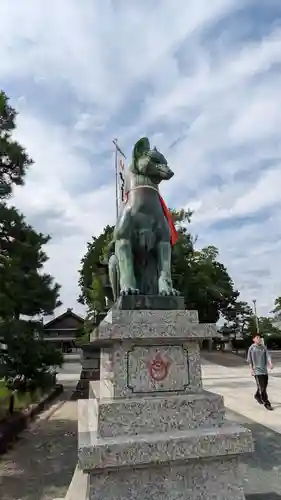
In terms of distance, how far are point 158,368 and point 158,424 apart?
1.26 feet

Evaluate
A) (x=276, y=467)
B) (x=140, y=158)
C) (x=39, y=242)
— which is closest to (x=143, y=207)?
(x=140, y=158)

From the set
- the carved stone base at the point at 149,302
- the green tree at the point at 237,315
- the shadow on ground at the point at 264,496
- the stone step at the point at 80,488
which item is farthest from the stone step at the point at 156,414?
the green tree at the point at 237,315

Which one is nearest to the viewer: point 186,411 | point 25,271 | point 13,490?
point 186,411

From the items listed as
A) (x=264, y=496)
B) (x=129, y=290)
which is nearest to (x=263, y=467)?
(x=264, y=496)

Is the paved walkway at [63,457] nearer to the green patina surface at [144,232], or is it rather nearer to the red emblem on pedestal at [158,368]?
the red emblem on pedestal at [158,368]

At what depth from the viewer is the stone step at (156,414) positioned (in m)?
2.69

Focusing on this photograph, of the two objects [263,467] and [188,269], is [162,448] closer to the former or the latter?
[263,467]

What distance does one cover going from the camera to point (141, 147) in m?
3.61

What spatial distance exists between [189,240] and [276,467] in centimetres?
2034

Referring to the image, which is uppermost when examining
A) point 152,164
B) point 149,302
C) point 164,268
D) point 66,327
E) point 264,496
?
point 66,327

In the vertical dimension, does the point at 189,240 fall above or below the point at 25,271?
above

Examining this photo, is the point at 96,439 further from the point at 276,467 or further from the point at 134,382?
the point at 276,467

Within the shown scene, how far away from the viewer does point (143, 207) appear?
136 inches

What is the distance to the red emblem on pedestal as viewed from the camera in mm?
2923
